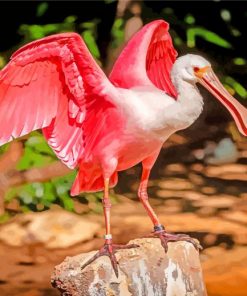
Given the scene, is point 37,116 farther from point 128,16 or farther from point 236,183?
point 236,183

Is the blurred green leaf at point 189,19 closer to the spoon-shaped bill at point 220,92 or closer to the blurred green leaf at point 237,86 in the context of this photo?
the blurred green leaf at point 237,86

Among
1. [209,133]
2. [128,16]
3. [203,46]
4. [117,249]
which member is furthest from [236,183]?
[117,249]

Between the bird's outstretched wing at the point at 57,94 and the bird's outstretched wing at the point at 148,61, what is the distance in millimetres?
116

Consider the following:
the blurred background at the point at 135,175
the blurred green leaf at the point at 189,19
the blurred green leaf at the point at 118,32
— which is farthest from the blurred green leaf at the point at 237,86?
the blurred green leaf at the point at 118,32

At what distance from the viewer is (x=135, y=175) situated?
3164 mm

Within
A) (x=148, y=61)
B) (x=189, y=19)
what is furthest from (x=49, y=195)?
(x=189, y=19)

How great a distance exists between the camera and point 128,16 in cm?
318

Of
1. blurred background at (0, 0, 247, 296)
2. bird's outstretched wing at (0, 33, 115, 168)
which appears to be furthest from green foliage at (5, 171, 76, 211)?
bird's outstretched wing at (0, 33, 115, 168)

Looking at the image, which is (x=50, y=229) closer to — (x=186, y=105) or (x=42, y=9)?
(x=42, y=9)

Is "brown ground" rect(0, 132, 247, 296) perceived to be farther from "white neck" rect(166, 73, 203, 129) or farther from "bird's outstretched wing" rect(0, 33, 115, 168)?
"white neck" rect(166, 73, 203, 129)

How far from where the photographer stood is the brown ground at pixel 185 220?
307 cm

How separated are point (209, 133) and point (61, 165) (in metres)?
0.58

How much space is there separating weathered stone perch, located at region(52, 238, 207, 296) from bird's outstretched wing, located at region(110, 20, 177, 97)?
49 centimetres

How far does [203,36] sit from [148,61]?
57 cm
